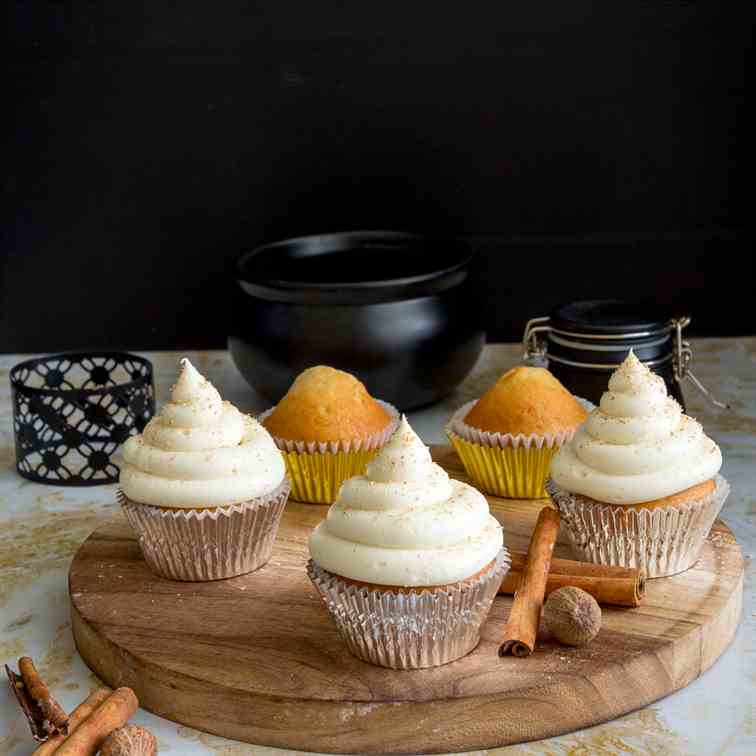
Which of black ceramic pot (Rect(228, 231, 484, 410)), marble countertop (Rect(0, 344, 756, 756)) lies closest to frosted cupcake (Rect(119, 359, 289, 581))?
marble countertop (Rect(0, 344, 756, 756))

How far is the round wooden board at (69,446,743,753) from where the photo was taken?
1266mm

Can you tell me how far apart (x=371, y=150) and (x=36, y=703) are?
1.45m

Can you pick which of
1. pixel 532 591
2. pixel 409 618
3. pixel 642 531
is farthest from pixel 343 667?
pixel 642 531

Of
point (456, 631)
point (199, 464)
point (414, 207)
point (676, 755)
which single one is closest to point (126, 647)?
point (199, 464)

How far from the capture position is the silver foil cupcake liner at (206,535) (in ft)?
4.94

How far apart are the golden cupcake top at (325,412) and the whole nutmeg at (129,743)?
59 centimetres

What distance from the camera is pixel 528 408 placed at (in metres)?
1.77

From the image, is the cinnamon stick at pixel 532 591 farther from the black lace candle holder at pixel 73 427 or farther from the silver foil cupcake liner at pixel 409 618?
the black lace candle holder at pixel 73 427

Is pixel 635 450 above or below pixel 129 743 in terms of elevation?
above

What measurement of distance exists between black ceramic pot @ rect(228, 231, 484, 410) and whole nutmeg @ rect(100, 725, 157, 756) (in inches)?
36.8

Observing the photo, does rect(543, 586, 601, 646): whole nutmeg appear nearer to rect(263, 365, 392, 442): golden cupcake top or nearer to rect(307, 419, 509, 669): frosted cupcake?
rect(307, 419, 509, 669): frosted cupcake

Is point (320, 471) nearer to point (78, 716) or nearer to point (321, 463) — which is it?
point (321, 463)

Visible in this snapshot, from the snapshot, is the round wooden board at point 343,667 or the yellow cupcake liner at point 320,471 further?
the yellow cupcake liner at point 320,471

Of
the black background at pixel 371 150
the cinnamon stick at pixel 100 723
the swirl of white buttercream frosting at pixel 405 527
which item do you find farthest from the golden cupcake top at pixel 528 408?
the black background at pixel 371 150
